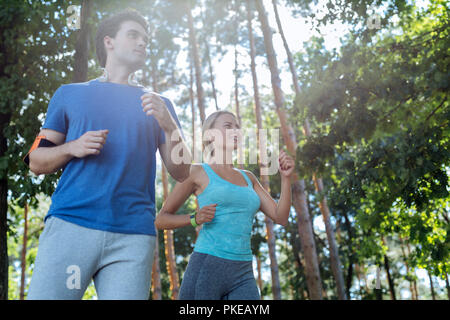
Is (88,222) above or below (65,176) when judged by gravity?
below

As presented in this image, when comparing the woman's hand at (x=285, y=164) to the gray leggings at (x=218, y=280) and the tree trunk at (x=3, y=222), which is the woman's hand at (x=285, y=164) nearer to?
the gray leggings at (x=218, y=280)

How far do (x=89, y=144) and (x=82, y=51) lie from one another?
21.3 ft

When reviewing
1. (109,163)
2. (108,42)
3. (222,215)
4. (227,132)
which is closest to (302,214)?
(227,132)

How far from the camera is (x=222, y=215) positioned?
2775 mm

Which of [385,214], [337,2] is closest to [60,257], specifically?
[337,2]

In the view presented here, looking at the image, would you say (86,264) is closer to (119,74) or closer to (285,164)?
(119,74)

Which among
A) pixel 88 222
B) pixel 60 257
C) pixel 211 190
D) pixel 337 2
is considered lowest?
pixel 60 257

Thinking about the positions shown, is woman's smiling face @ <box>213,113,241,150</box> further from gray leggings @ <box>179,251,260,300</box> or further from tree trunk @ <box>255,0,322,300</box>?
tree trunk @ <box>255,0,322,300</box>

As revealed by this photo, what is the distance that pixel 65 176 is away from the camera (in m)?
1.90

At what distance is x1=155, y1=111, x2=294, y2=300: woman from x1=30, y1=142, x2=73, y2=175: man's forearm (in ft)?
3.28

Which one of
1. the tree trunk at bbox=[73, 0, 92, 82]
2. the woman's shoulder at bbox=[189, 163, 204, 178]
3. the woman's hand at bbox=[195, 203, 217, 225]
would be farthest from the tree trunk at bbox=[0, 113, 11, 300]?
the woman's hand at bbox=[195, 203, 217, 225]

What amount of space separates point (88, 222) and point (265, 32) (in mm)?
12070
